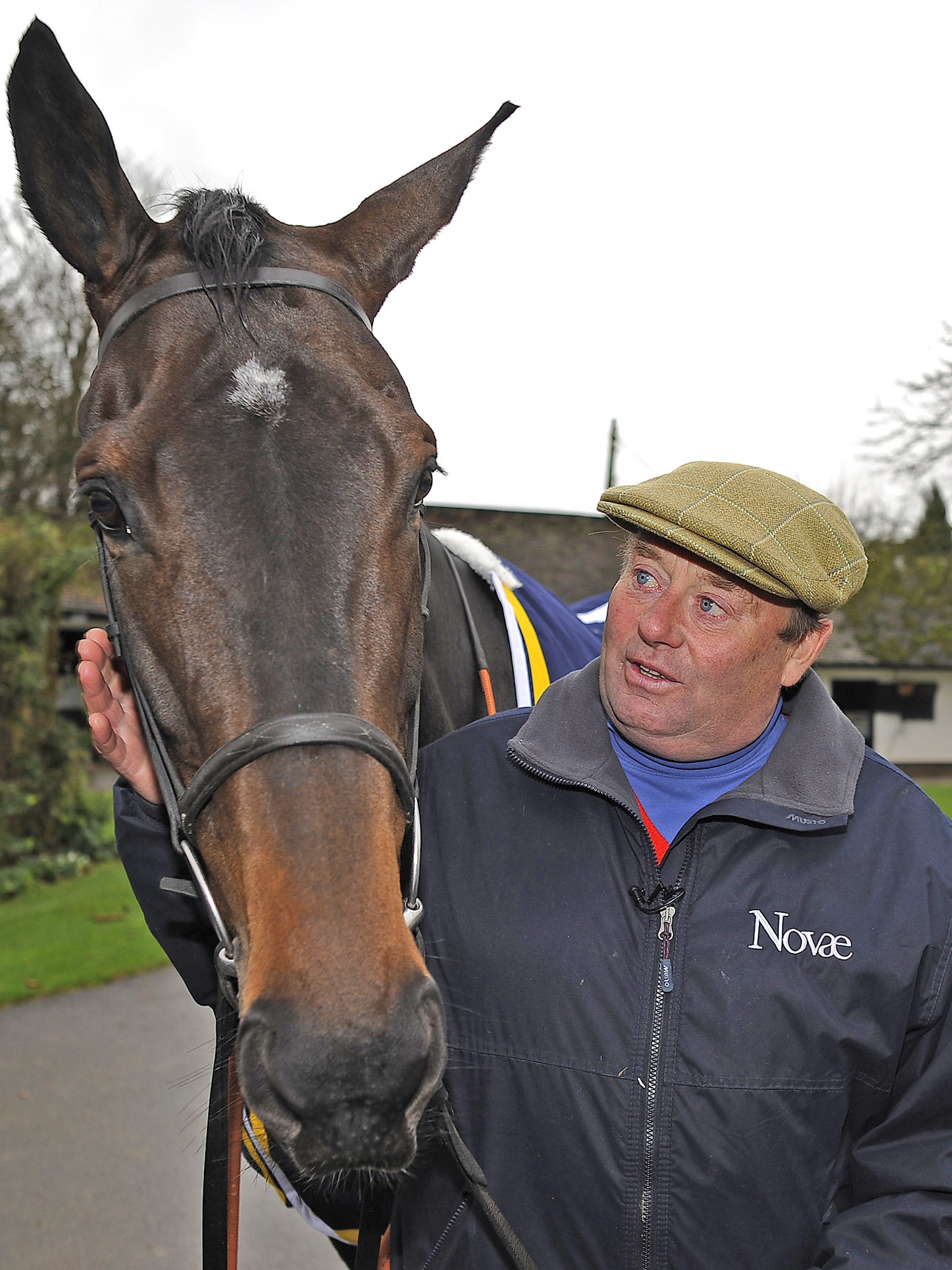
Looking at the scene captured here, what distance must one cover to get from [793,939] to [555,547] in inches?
710

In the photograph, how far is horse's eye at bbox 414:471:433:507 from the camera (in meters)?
1.95

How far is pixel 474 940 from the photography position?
6.37 ft

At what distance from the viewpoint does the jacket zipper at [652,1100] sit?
1.73 meters

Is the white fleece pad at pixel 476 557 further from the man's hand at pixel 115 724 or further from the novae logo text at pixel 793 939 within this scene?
the novae logo text at pixel 793 939

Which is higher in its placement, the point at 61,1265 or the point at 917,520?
the point at 917,520

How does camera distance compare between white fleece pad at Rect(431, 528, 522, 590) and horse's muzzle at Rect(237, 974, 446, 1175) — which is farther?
white fleece pad at Rect(431, 528, 522, 590)

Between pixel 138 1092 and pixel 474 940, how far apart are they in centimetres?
446

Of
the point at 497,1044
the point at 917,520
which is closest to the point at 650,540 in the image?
the point at 497,1044

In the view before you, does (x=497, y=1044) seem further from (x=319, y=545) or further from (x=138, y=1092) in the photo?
(x=138, y=1092)

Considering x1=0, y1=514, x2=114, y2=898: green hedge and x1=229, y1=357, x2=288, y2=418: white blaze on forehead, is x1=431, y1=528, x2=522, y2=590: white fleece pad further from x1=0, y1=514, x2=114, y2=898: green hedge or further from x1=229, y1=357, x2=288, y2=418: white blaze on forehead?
x1=0, y1=514, x2=114, y2=898: green hedge

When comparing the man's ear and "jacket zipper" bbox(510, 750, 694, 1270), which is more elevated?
the man's ear

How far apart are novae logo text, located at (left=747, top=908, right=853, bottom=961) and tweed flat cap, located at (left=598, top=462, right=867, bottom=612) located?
61cm

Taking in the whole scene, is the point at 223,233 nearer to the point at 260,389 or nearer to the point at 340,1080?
the point at 260,389

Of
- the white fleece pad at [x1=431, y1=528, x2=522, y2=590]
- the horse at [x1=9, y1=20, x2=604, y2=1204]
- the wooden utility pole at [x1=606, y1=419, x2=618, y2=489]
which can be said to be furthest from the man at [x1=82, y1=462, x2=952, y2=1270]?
the wooden utility pole at [x1=606, y1=419, x2=618, y2=489]
